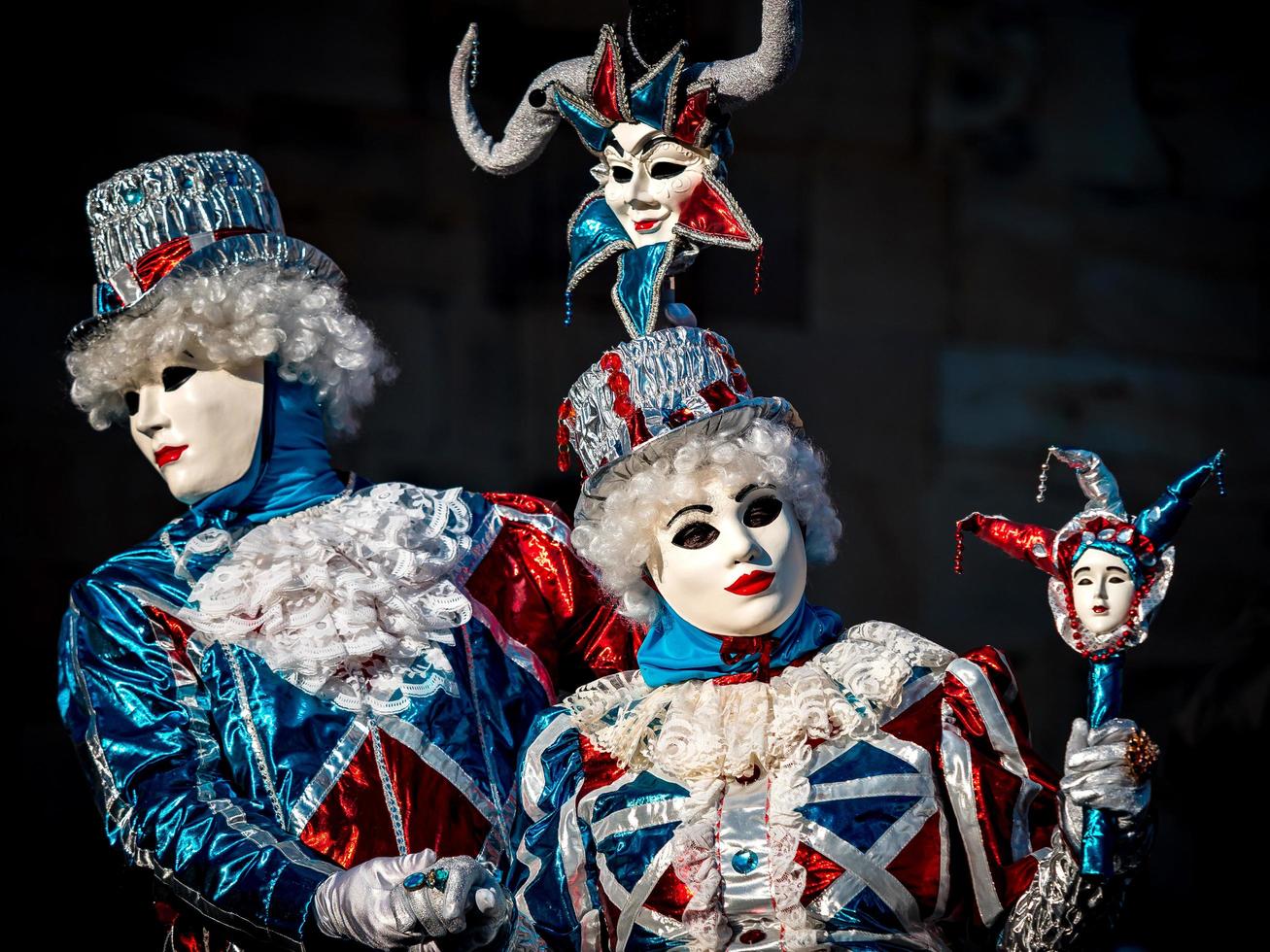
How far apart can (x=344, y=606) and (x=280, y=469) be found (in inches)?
12.1

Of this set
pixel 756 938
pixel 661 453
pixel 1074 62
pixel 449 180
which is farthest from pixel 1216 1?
pixel 756 938

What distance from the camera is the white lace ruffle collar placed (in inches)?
124

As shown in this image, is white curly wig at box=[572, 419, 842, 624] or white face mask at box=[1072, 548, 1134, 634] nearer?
white face mask at box=[1072, 548, 1134, 634]

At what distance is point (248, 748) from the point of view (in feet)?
11.0

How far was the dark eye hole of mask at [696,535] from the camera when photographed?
10.6ft

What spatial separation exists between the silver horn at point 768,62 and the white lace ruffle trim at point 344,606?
0.85 metres

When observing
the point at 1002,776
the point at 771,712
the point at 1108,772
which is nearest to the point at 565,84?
the point at 771,712

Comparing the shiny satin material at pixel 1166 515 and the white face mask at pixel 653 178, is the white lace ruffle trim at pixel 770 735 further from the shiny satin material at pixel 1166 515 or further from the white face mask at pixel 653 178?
the white face mask at pixel 653 178

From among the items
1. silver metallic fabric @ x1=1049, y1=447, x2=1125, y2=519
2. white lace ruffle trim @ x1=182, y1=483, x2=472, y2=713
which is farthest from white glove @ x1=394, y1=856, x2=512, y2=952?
silver metallic fabric @ x1=1049, y1=447, x2=1125, y2=519

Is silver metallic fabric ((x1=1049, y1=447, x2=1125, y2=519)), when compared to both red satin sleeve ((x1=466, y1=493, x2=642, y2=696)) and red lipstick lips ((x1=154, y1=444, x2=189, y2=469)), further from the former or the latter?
red lipstick lips ((x1=154, y1=444, x2=189, y2=469))

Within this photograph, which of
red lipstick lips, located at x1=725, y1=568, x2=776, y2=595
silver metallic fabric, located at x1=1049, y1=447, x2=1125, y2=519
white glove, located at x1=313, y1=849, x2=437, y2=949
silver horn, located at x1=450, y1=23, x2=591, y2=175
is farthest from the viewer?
silver horn, located at x1=450, y1=23, x2=591, y2=175

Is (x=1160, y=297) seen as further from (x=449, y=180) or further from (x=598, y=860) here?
(x=598, y=860)

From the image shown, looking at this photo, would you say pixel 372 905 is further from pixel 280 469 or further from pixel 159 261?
pixel 159 261

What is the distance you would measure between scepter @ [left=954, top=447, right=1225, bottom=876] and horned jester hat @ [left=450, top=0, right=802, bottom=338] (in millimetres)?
937
